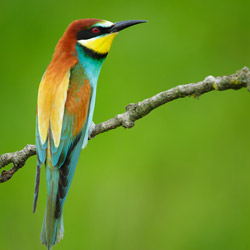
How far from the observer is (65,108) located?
291 centimetres

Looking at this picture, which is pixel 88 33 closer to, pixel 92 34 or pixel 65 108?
pixel 92 34

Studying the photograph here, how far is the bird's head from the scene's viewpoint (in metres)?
3.19

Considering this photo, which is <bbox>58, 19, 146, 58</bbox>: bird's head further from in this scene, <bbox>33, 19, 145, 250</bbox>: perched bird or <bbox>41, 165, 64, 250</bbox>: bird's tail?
<bbox>41, 165, 64, 250</bbox>: bird's tail

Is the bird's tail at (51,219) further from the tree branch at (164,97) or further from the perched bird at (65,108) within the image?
the tree branch at (164,97)

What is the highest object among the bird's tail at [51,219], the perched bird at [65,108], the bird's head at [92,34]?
the bird's head at [92,34]

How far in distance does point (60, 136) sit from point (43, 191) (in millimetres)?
1387

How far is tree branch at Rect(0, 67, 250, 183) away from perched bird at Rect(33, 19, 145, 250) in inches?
6.5

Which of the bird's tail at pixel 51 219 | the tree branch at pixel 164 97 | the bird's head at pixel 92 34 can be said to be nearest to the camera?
the tree branch at pixel 164 97

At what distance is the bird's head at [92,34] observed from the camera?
10.5 feet

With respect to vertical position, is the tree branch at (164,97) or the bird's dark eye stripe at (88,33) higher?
the bird's dark eye stripe at (88,33)

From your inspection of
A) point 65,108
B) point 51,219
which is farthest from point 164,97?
point 51,219

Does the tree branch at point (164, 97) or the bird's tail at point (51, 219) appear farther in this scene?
the bird's tail at point (51, 219)

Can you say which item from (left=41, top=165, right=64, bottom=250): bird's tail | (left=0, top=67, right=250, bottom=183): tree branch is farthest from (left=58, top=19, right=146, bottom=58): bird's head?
(left=41, top=165, right=64, bottom=250): bird's tail

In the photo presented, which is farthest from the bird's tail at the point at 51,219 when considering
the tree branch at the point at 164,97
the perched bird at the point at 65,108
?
the tree branch at the point at 164,97
